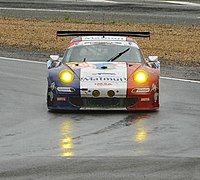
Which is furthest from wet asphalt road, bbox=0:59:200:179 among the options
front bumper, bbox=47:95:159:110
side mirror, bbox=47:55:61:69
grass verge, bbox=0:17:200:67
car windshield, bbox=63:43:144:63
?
grass verge, bbox=0:17:200:67

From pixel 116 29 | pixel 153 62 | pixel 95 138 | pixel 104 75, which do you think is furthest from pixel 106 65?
pixel 116 29

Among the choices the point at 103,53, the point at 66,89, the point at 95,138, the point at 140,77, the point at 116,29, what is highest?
the point at 103,53

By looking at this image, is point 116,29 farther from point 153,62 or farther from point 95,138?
point 95,138

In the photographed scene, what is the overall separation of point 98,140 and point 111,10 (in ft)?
90.8

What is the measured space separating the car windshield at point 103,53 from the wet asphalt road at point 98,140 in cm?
94

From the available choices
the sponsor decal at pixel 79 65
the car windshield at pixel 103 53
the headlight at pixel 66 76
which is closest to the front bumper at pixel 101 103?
the headlight at pixel 66 76

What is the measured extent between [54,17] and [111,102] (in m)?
22.7

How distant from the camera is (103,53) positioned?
16.2 metres

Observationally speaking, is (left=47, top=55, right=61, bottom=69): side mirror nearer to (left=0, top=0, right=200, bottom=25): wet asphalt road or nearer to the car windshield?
the car windshield

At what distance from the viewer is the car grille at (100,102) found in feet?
48.8

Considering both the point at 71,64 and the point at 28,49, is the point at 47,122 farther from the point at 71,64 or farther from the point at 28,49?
A: the point at 28,49

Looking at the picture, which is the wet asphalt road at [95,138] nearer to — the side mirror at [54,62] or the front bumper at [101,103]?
the front bumper at [101,103]

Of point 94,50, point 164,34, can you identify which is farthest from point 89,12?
point 94,50

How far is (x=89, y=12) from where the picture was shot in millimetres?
39188
